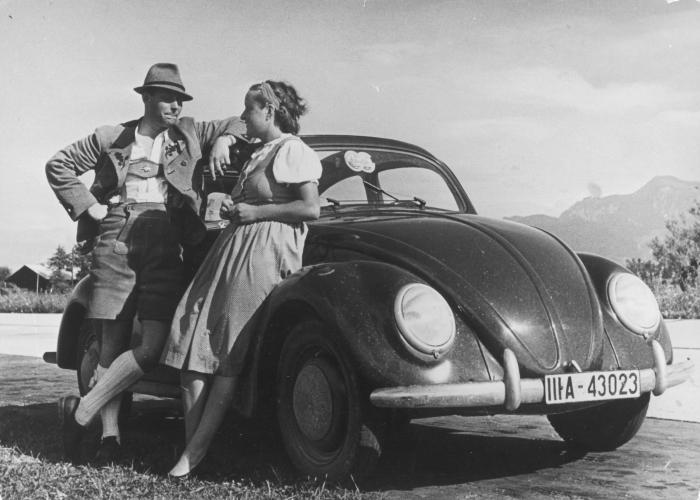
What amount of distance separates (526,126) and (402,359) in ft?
11.4

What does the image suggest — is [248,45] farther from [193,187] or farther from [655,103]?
[655,103]

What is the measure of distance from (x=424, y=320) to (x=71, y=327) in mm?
3050

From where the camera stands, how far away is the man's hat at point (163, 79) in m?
4.40

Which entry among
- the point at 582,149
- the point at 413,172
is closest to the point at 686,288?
the point at 582,149

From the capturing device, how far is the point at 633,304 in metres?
3.85

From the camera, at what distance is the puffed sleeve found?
12.7 feet

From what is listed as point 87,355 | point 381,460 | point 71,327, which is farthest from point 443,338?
point 71,327

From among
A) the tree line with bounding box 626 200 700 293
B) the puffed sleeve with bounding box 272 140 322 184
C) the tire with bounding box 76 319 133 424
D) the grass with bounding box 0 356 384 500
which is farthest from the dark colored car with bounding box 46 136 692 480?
the tree line with bounding box 626 200 700 293

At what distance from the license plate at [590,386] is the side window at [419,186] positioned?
1728 millimetres

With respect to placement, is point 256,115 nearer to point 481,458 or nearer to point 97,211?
point 97,211

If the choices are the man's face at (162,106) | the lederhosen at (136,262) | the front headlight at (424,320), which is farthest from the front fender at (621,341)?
the man's face at (162,106)

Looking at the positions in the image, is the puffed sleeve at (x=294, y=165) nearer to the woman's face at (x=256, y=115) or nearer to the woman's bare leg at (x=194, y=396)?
the woman's face at (x=256, y=115)

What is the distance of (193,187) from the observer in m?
4.34

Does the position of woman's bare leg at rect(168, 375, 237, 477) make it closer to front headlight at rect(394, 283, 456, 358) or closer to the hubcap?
the hubcap
